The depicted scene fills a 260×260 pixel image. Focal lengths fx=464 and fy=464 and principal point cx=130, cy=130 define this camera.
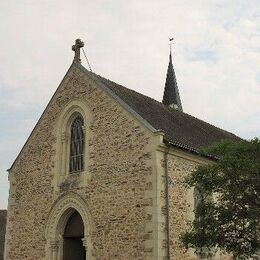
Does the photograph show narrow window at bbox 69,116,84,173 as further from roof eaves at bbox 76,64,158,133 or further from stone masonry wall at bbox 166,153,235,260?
stone masonry wall at bbox 166,153,235,260

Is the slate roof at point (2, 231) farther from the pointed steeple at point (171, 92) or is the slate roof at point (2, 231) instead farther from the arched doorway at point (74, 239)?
the arched doorway at point (74, 239)

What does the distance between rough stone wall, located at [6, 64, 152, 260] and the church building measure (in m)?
0.04

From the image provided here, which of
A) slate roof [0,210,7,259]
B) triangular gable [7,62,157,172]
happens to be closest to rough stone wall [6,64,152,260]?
triangular gable [7,62,157,172]

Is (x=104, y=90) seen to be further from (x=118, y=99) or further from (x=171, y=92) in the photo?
(x=171, y=92)

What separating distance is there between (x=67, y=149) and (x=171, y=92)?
16587mm

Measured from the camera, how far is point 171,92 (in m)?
34.6

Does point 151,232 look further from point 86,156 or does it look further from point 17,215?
point 17,215

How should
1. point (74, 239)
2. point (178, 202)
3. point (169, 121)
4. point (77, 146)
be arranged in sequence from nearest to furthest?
1. point (178, 202)
2. point (74, 239)
3. point (77, 146)
4. point (169, 121)

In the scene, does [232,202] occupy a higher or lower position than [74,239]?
higher

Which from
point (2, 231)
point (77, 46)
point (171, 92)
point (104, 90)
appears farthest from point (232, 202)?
point (2, 231)

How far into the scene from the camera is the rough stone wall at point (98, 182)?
15.8 metres

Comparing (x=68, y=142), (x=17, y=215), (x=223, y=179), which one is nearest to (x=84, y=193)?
(x=68, y=142)

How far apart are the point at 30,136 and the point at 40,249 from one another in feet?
17.4

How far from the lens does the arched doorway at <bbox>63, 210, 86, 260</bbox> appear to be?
18.3m
